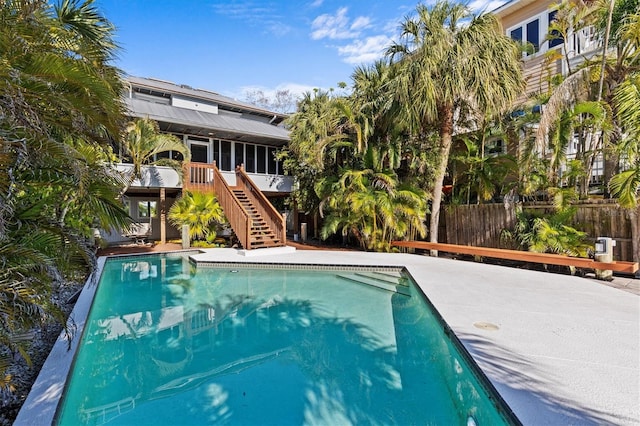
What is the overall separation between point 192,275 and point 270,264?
2216 millimetres

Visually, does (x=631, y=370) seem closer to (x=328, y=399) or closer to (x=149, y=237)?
(x=328, y=399)

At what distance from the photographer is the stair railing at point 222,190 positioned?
12.0 metres

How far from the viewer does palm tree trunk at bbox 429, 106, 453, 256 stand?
10625 millimetres

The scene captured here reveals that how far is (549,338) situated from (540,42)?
13918mm

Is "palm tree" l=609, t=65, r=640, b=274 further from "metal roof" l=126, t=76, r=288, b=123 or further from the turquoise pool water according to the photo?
"metal roof" l=126, t=76, r=288, b=123

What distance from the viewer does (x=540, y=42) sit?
44.2 feet

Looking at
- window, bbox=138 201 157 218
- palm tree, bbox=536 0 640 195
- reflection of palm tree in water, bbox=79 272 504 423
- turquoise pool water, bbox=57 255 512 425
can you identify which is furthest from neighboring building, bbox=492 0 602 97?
window, bbox=138 201 157 218

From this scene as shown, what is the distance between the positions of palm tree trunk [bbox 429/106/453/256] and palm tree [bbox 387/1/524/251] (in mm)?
445

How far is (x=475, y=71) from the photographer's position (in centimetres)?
940

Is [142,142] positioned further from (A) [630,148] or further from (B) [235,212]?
(A) [630,148]

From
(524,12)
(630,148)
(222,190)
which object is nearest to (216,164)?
(222,190)

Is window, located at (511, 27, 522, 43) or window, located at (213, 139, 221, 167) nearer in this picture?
window, located at (511, 27, 522, 43)

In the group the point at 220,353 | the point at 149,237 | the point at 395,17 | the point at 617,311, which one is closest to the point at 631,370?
the point at 617,311

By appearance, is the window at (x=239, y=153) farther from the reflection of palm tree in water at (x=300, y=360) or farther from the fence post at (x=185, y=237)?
the reflection of palm tree in water at (x=300, y=360)
